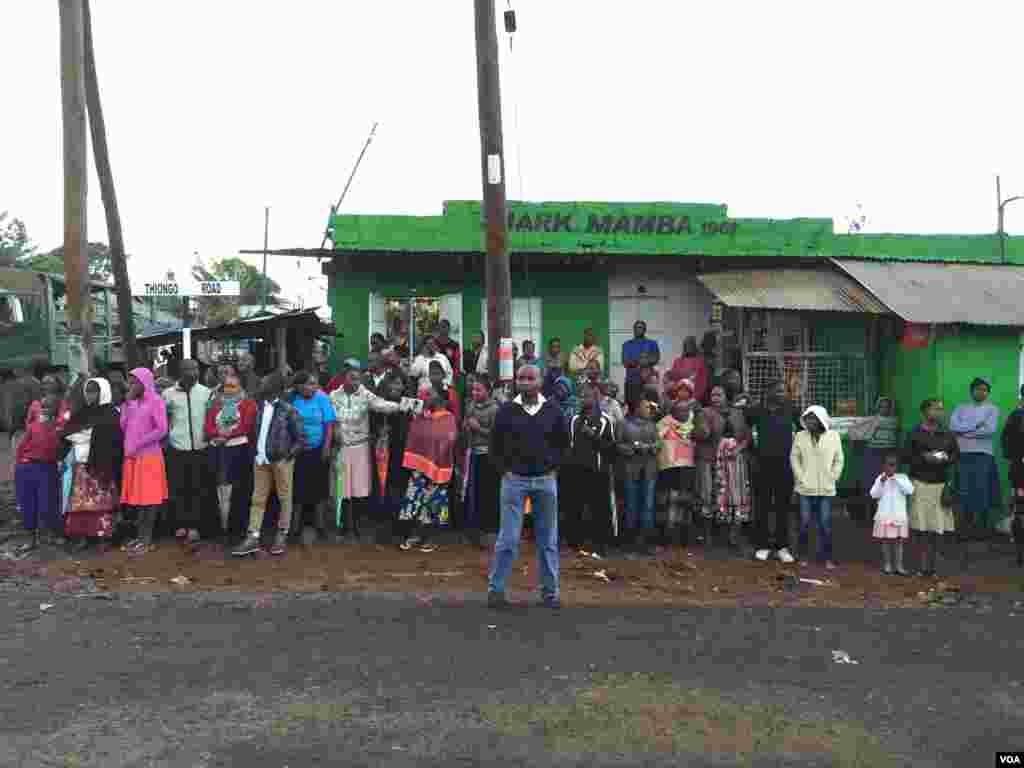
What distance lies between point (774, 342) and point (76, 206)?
8.88 metres

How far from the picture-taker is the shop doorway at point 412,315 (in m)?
14.4

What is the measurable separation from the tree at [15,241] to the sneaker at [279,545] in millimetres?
33141

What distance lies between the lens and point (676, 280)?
47.8 feet

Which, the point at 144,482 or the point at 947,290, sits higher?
the point at 947,290

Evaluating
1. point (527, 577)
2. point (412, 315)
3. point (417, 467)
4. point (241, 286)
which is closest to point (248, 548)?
point (417, 467)

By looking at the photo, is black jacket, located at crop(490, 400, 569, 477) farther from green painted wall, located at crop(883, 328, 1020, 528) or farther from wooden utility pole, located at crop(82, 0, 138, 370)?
wooden utility pole, located at crop(82, 0, 138, 370)

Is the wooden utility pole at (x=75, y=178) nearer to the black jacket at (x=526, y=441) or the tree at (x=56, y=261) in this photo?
the black jacket at (x=526, y=441)

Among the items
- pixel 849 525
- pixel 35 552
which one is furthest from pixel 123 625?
pixel 849 525

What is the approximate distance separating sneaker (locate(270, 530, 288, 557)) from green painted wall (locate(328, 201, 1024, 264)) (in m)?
5.54

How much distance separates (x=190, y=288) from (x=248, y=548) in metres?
8.25

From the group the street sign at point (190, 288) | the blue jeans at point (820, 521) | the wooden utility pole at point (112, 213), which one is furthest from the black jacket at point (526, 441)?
the street sign at point (190, 288)

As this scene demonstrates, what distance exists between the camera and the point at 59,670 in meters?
6.07

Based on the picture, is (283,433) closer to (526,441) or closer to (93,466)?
(93,466)

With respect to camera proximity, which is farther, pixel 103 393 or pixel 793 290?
pixel 793 290
